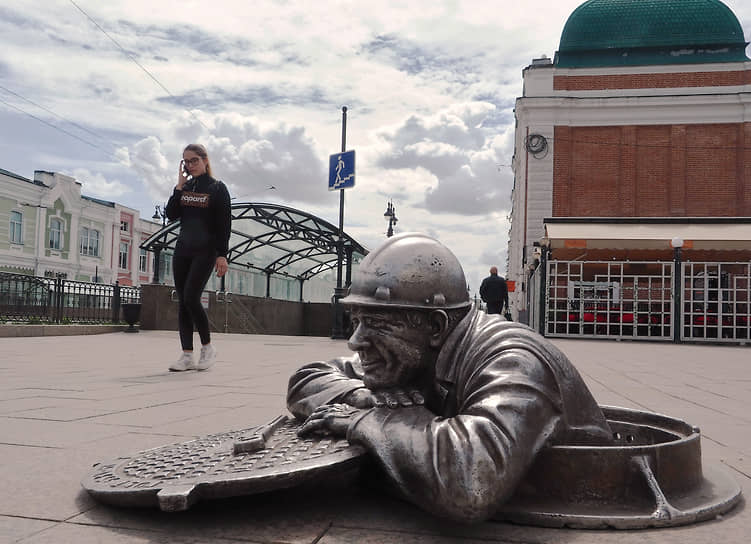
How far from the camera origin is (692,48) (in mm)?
25062

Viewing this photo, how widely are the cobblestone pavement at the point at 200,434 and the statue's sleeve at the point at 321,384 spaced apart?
343mm

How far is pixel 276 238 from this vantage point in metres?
19.8

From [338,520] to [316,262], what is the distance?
22713 mm

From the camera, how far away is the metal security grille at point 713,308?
1741 cm

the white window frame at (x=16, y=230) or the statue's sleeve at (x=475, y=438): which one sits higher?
the white window frame at (x=16, y=230)

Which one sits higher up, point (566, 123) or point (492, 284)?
point (566, 123)

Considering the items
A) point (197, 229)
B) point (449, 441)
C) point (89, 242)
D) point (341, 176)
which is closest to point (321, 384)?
point (449, 441)

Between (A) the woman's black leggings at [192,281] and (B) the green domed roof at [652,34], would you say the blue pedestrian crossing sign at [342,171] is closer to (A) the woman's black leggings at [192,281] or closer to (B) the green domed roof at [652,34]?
(A) the woman's black leggings at [192,281]

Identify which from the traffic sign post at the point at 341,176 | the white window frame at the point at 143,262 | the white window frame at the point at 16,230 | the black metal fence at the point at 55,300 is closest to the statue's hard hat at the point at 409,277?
the traffic sign post at the point at 341,176

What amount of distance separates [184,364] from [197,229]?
143 centimetres

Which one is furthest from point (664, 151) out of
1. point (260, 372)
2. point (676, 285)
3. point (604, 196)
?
point (260, 372)

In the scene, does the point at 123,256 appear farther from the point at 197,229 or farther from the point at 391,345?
the point at 391,345

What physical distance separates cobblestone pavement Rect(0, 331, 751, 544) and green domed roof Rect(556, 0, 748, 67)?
2096 cm

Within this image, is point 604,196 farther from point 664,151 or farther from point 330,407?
point 330,407
